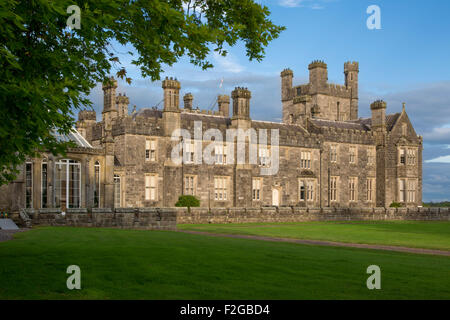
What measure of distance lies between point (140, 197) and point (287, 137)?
15.1 m

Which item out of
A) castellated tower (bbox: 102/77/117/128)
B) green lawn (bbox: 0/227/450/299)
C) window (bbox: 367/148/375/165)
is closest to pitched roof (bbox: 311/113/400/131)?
window (bbox: 367/148/375/165)

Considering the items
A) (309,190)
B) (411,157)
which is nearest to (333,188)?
(309,190)

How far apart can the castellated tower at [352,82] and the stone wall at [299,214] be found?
94.3 feet

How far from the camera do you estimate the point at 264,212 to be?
131 feet

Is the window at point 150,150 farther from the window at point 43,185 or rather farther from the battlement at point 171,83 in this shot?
the window at point 43,185

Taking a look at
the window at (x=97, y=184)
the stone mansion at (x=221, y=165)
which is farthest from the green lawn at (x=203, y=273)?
the window at (x=97, y=184)

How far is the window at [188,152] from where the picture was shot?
43812mm

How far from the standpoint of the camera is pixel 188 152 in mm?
43938

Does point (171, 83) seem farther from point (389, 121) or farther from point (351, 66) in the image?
point (351, 66)

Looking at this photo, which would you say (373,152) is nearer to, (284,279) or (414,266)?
(414,266)

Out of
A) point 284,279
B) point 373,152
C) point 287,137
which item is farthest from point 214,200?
point 284,279

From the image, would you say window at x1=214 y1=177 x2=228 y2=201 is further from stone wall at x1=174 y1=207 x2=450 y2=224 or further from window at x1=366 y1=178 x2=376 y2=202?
window at x1=366 y1=178 x2=376 y2=202

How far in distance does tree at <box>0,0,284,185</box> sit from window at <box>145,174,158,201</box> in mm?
28337

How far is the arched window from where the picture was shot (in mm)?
32375
